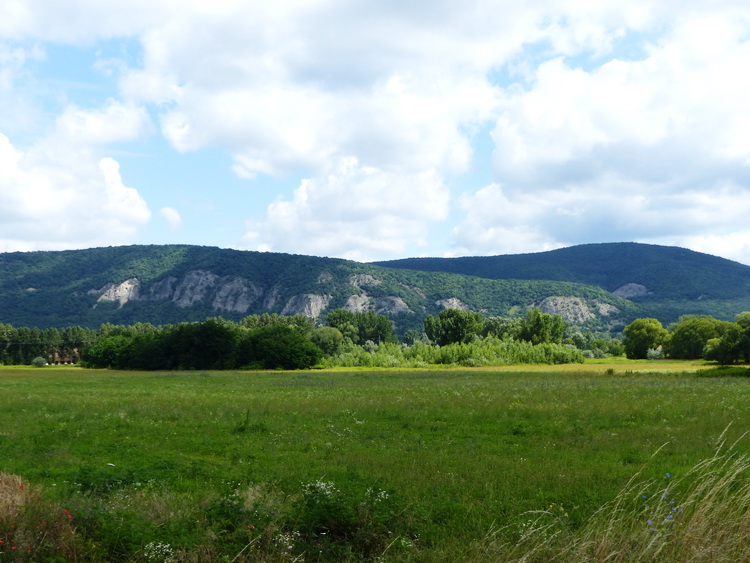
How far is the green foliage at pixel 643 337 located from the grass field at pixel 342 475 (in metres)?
116

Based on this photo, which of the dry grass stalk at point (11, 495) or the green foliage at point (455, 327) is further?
the green foliage at point (455, 327)

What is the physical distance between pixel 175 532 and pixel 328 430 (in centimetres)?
1340

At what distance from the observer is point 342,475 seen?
14.3 m

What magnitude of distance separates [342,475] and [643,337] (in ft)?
457

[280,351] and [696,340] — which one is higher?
[696,340]

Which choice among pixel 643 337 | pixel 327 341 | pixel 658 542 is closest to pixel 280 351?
pixel 327 341

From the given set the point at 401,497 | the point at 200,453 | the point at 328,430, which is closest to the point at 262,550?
the point at 401,497

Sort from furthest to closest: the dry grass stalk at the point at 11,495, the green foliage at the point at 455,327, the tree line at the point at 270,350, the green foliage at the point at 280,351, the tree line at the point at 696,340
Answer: the green foliage at the point at 455,327, the tree line at the point at 270,350, the green foliage at the point at 280,351, the tree line at the point at 696,340, the dry grass stalk at the point at 11,495

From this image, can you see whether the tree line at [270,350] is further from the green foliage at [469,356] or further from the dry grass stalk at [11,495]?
Result: the dry grass stalk at [11,495]

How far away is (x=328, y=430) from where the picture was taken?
74.8ft

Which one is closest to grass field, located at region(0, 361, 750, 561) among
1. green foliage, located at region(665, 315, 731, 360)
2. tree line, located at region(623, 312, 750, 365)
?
tree line, located at region(623, 312, 750, 365)

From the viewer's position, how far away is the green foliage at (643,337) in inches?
5408

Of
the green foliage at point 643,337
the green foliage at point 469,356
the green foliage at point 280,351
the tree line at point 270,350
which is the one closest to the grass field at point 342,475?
the green foliage at point 280,351

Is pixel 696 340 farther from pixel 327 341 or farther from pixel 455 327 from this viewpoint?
pixel 327 341
